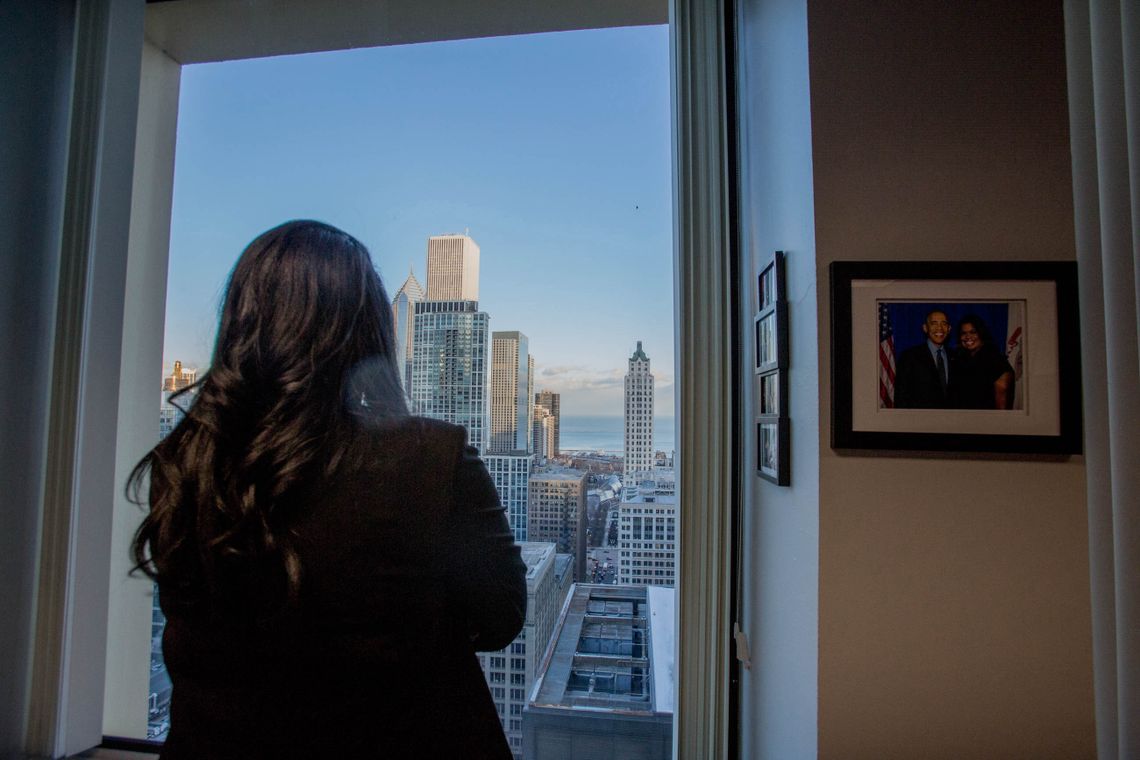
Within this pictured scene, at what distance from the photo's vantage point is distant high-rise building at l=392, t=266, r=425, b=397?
120 cm

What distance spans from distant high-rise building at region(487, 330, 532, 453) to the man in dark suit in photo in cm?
85

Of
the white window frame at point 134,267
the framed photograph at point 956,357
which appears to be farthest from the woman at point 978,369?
the white window frame at point 134,267

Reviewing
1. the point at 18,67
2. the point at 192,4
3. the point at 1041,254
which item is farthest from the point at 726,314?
the point at 18,67

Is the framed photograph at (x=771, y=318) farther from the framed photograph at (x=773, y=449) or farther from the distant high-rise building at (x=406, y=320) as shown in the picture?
the distant high-rise building at (x=406, y=320)

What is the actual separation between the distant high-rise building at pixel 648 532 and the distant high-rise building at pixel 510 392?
13.0 inches

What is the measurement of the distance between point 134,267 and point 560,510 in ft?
4.87

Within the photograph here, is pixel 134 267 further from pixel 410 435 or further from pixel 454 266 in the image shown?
pixel 410 435

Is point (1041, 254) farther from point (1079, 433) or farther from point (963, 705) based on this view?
point (963, 705)

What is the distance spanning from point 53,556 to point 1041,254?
2.48 metres

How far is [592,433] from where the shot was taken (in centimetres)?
127

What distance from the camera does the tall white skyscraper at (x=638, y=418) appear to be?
1243 mm

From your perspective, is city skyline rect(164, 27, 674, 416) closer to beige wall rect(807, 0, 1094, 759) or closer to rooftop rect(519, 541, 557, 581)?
rooftop rect(519, 541, 557, 581)

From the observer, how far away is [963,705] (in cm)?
79

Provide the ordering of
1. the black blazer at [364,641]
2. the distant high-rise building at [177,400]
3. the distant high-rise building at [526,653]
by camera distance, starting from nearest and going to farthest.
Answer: the black blazer at [364,641] → the distant high-rise building at [177,400] → the distant high-rise building at [526,653]
